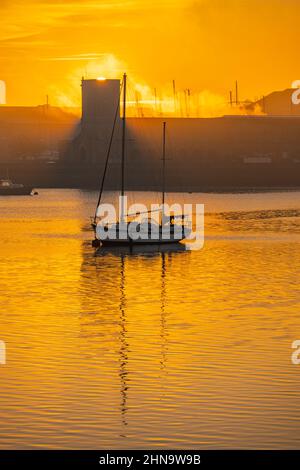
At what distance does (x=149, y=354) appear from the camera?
27812 mm

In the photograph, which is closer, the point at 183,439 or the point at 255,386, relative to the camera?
the point at 183,439

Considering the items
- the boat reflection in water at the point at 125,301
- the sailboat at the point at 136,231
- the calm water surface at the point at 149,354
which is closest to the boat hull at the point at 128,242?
the sailboat at the point at 136,231

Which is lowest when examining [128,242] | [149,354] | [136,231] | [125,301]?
[149,354]

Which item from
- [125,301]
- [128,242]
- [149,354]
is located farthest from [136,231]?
[149,354]

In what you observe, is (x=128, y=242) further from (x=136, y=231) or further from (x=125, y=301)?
(x=125, y=301)

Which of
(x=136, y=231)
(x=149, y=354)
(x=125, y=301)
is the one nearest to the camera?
(x=149, y=354)

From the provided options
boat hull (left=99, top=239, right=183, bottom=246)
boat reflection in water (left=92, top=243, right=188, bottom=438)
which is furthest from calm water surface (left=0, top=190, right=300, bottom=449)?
boat hull (left=99, top=239, right=183, bottom=246)

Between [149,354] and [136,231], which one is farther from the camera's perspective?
[136,231]

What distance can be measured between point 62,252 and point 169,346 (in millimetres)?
36951

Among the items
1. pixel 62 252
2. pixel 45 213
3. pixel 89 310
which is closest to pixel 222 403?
pixel 89 310

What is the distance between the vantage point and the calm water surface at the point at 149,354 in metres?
20.3
